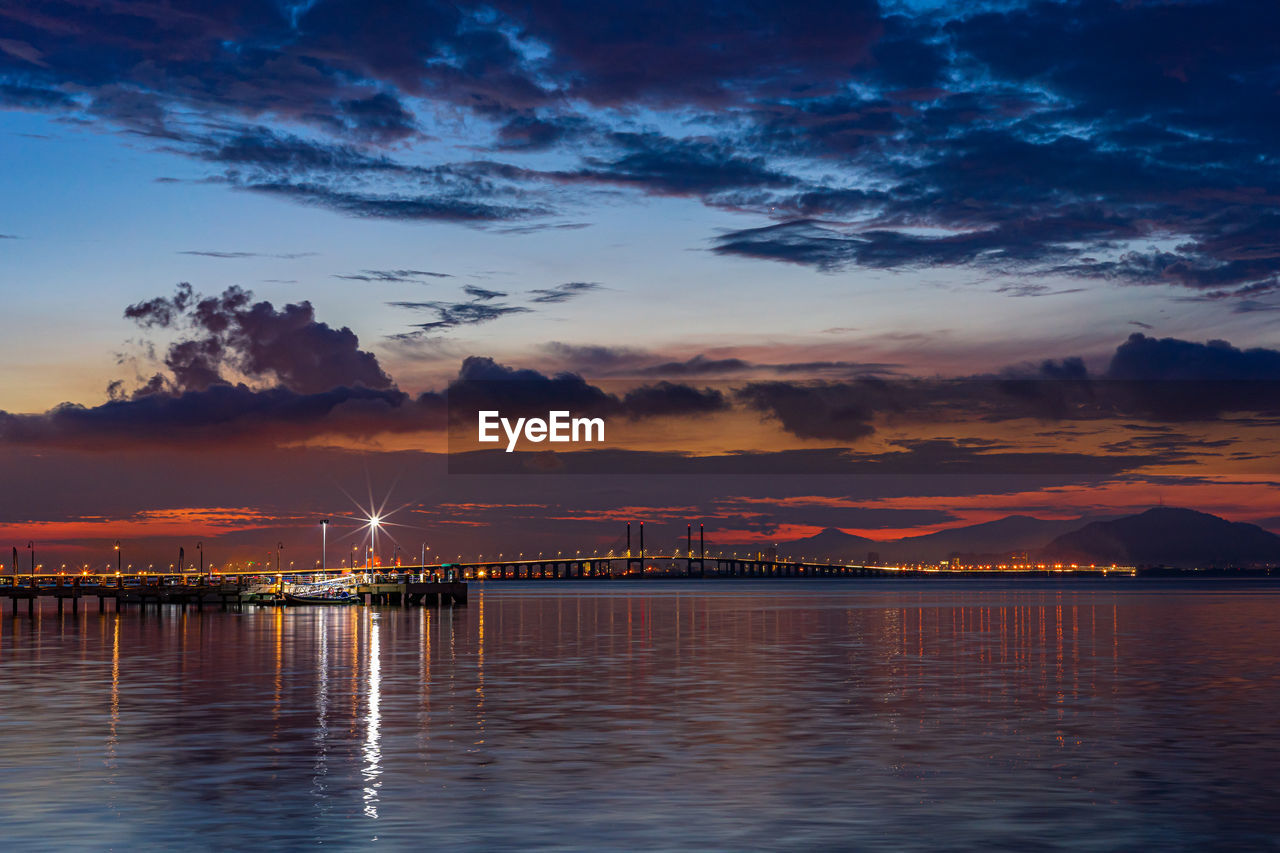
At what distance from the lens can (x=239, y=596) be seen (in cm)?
18700

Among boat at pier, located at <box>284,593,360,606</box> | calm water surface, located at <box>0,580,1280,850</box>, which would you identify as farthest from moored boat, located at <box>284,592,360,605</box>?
calm water surface, located at <box>0,580,1280,850</box>

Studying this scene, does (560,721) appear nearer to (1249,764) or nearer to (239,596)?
(1249,764)

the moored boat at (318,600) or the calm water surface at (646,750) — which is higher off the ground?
the calm water surface at (646,750)

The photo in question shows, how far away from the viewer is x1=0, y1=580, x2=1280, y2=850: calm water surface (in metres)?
23.9

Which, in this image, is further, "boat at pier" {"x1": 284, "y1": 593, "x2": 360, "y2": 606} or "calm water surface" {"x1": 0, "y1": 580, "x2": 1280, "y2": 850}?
"boat at pier" {"x1": 284, "y1": 593, "x2": 360, "y2": 606}

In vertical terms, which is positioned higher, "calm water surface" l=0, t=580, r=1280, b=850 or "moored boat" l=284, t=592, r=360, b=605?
"calm water surface" l=0, t=580, r=1280, b=850

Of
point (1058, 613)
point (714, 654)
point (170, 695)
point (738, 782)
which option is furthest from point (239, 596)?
point (738, 782)

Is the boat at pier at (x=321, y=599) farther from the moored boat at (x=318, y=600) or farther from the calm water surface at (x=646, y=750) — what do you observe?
the calm water surface at (x=646, y=750)

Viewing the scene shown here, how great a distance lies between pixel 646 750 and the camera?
3422 centimetres

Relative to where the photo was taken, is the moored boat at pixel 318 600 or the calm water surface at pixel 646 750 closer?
the calm water surface at pixel 646 750

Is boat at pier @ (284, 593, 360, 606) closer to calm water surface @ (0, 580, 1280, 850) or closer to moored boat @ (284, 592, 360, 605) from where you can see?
moored boat @ (284, 592, 360, 605)

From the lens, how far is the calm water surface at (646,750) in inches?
942

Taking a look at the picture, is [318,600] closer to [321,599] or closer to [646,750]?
[321,599]

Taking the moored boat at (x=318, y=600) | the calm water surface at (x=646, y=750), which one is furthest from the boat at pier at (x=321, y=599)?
the calm water surface at (x=646, y=750)
